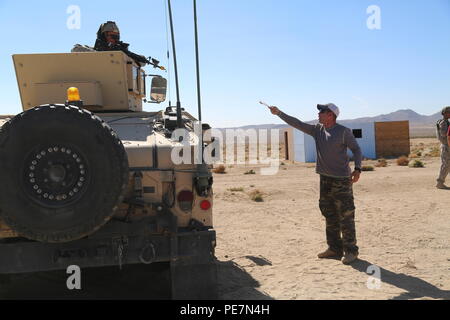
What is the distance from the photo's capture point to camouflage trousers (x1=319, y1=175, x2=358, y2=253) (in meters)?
5.90

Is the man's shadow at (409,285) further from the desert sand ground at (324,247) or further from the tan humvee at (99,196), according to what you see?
the tan humvee at (99,196)

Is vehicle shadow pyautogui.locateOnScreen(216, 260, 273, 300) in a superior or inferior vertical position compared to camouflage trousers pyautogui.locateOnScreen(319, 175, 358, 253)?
inferior

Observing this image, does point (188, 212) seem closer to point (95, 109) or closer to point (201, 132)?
point (201, 132)

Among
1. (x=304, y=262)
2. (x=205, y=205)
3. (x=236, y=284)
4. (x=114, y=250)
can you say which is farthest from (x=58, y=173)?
(x=304, y=262)

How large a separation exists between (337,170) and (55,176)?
11.5ft

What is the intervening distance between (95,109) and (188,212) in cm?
242

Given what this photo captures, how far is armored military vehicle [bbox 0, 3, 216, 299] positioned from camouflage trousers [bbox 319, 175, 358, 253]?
2027 millimetres

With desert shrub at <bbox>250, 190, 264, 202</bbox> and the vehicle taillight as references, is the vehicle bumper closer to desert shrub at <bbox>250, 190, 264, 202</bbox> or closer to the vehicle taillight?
the vehicle taillight

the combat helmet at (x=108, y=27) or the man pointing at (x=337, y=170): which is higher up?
the combat helmet at (x=108, y=27)

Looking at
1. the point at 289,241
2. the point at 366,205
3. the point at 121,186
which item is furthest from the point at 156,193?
the point at 366,205

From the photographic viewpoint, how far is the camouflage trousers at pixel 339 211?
232 inches

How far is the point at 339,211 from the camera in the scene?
596 cm

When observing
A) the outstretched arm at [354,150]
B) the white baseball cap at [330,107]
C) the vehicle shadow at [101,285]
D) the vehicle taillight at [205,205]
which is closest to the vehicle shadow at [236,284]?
the vehicle shadow at [101,285]

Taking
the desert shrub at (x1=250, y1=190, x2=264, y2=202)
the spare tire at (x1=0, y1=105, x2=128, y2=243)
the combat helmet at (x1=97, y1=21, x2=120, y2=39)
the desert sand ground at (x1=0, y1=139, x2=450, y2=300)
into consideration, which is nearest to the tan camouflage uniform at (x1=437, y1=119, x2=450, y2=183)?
the desert sand ground at (x1=0, y1=139, x2=450, y2=300)
